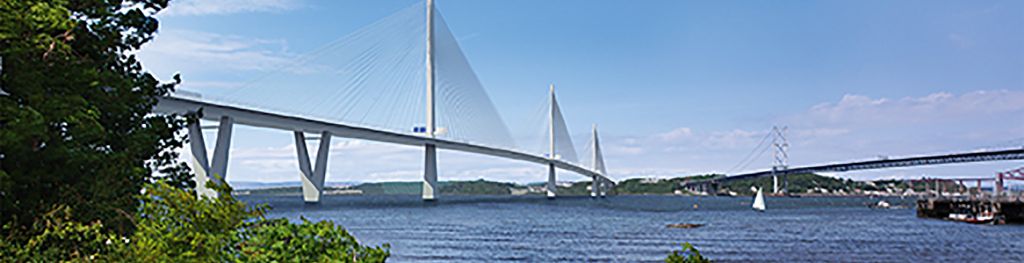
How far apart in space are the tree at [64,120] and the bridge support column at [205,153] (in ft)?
149

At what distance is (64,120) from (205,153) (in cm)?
5085

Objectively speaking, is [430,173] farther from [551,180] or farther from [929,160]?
[929,160]

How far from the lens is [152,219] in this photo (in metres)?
12.8

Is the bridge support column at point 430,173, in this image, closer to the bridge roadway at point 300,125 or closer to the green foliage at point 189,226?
the bridge roadway at point 300,125

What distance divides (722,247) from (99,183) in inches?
1230

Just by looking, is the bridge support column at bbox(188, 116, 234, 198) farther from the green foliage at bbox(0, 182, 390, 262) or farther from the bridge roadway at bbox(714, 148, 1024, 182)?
the bridge roadway at bbox(714, 148, 1024, 182)

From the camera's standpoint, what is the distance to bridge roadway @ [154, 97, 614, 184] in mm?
58103

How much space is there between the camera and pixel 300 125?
7419 cm

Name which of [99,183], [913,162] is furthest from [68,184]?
[913,162]

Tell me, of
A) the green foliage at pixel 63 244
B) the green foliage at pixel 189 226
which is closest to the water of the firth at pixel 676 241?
the green foliage at pixel 63 244

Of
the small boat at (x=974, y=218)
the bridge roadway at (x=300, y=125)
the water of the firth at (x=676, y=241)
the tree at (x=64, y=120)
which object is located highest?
the bridge roadway at (x=300, y=125)

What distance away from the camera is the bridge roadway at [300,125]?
58.1 meters

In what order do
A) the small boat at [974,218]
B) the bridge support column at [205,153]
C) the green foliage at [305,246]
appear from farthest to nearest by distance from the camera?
the small boat at [974,218]
the bridge support column at [205,153]
the green foliage at [305,246]

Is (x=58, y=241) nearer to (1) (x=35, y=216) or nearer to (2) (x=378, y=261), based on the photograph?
(1) (x=35, y=216)
